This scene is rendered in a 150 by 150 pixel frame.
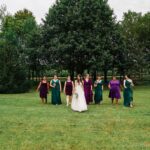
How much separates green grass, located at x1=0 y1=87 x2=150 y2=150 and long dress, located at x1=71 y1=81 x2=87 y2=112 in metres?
1.99

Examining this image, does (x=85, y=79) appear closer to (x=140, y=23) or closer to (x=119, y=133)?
(x=119, y=133)

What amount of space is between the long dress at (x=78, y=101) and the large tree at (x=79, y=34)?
24.8m

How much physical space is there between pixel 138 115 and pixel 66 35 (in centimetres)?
3301

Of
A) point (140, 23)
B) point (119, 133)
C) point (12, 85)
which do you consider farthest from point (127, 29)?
point (119, 133)

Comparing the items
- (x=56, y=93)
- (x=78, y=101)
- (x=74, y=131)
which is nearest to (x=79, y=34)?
(x=56, y=93)

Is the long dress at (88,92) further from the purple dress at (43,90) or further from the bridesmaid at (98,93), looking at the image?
the purple dress at (43,90)

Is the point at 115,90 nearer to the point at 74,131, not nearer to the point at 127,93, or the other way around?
the point at 127,93

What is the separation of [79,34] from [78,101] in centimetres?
2861

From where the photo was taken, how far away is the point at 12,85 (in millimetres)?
47188

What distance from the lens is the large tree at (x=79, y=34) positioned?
52.2 meters

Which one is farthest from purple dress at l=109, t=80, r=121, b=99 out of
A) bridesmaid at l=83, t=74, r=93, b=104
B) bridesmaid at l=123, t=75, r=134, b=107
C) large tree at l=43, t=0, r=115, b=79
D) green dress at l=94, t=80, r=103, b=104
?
large tree at l=43, t=0, r=115, b=79

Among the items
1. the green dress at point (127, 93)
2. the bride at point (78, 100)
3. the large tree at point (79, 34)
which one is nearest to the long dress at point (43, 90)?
the bride at point (78, 100)

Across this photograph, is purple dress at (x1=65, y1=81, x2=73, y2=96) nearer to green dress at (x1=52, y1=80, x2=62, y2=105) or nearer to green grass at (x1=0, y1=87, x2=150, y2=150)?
green dress at (x1=52, y1=80, x2=62, y2=105)

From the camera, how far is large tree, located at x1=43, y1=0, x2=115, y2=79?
171 ft
